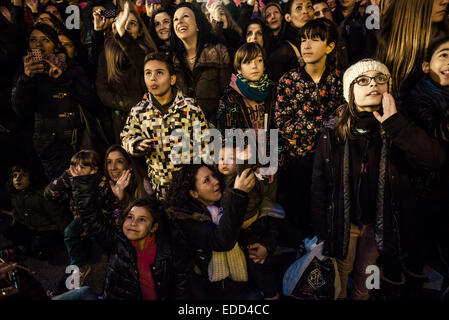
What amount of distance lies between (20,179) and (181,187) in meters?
2.04

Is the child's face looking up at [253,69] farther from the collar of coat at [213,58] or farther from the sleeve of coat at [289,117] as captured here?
the collar of coat at [213,58]

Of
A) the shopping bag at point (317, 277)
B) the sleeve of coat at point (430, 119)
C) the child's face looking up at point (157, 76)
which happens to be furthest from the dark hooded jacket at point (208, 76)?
the sleeve of coat at point (430, 119)

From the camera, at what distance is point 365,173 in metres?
2.35

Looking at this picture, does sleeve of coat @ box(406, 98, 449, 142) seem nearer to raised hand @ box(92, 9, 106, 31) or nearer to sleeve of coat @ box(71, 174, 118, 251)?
sleeve of coat @ box(71, 174, 118, 251)

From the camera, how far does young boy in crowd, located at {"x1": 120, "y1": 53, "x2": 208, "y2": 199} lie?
252 cm

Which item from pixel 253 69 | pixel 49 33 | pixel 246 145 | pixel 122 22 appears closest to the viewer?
pixel 253 69

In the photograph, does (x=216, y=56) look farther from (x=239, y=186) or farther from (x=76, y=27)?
(x=76, y=27)

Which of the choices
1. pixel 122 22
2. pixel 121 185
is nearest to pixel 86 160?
pixel 121 185

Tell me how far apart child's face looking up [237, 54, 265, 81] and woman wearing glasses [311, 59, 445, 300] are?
657 millimetres

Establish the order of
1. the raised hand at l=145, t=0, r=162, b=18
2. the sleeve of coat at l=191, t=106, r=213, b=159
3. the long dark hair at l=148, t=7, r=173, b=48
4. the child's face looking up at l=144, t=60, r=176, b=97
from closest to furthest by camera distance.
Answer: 1. the child's face looking up at l=144, t=60, r=176, b=97
2. the sleeve of coat at l=191, t=106, r=213, b=159
3. the long dark hair at l=148, t=7, r=173, b=48
4. the raised hand at l=145, t=0, r=162, b=18

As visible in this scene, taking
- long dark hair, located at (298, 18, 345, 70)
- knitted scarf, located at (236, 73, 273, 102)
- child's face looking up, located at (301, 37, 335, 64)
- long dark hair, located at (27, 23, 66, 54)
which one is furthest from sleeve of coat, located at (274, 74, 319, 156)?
long dark hair, located at (27, 23, 66, 54)

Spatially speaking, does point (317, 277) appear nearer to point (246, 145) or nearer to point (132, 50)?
point (246, 145)

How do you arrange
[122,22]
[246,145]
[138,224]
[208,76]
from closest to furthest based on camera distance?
[138,224] → [246,145] → [122,22] → [208,76]
